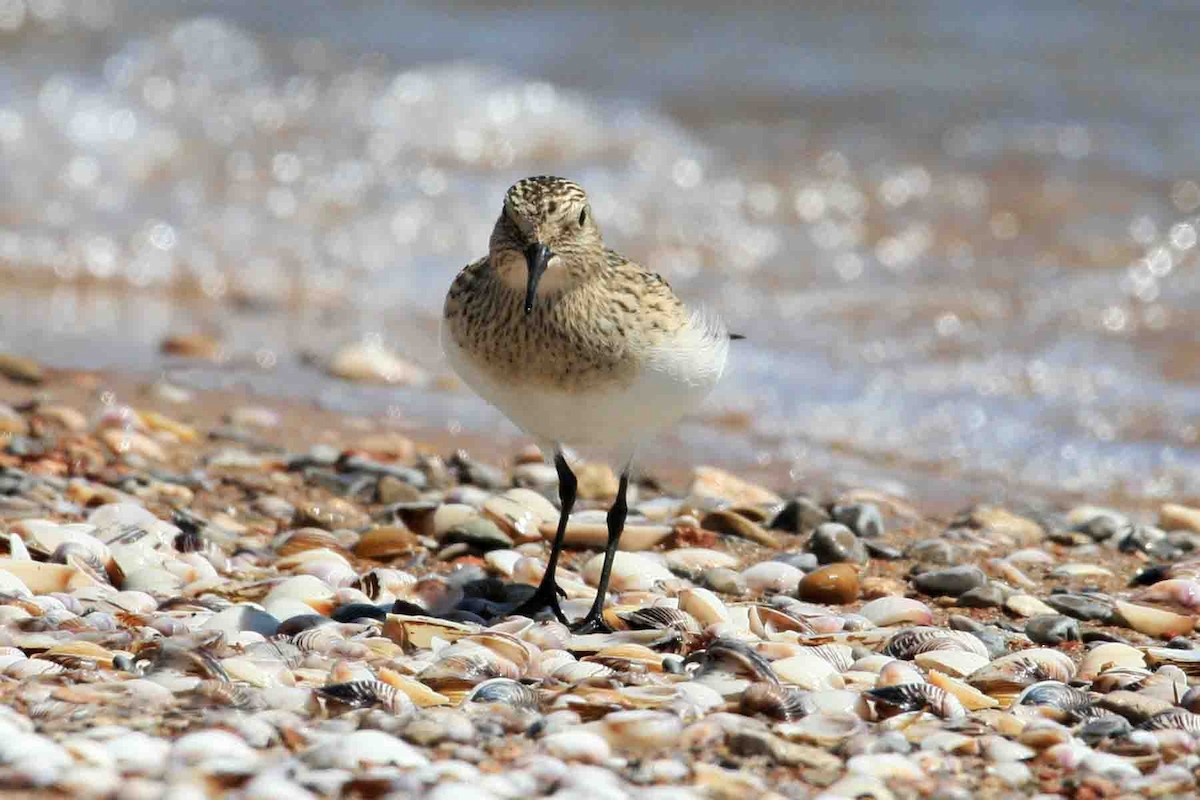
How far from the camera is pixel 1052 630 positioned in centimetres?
481

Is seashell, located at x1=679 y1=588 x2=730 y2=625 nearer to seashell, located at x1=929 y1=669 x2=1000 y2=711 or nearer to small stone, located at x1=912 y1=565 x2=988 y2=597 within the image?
seashell, located at x1=929 y1=669 x2=1000 y2=711

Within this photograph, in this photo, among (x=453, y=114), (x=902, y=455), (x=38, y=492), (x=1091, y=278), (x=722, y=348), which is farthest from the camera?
(x=453, y=114)

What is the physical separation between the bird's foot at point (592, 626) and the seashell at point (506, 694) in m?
0.76

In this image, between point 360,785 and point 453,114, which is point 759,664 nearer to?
point 360,785

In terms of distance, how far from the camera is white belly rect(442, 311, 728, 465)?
4.73 metres

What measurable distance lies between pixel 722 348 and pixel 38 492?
7.94 ft

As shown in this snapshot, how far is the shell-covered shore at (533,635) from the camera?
3.46 meters

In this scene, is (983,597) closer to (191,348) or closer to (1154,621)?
(1154,621)

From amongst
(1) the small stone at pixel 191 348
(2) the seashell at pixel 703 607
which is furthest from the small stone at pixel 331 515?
(1) the small stone at pixel 191 348

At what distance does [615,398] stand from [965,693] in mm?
1279

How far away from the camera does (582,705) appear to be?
3846 mm

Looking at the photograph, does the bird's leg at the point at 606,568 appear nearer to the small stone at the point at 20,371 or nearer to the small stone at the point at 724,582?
the small stone at the point at 724,582

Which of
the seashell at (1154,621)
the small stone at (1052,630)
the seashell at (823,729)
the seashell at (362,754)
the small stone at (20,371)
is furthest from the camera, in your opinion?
the small stone at (20,371)

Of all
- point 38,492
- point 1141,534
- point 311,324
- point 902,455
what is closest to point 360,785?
point 38,492
